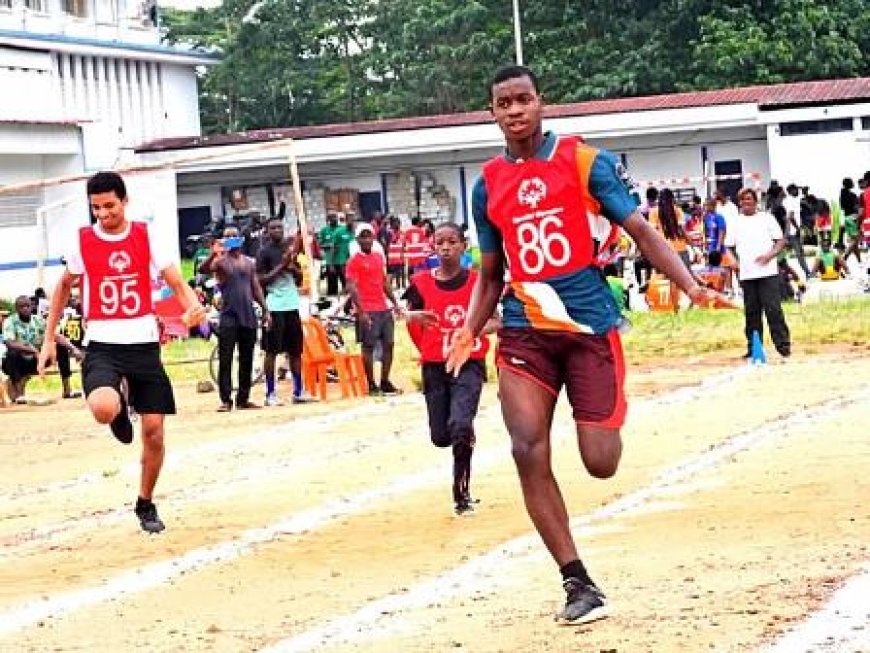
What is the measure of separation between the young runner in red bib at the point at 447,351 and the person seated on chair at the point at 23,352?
1314 cm

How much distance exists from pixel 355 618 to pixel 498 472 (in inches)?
223

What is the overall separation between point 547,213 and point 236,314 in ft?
44.9

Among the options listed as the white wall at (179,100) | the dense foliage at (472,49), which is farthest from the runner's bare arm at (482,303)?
the white wall at (179,100)

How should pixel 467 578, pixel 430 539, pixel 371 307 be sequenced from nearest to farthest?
1. pixel 467 578
2. pixel 430 539
3. pixel 371 307

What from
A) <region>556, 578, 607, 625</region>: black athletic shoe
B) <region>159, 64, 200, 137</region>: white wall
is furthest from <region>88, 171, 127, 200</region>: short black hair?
<region>159, 64, 200, 137</region>: white wall

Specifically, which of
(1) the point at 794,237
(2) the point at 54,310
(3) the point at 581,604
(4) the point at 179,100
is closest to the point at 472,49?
(4) the point at 179,100

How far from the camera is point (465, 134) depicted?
172 ft

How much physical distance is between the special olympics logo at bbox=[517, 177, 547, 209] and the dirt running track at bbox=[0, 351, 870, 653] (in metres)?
1.56

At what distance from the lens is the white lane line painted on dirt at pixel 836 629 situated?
7.16m

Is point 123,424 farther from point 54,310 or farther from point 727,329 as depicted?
point 727,329

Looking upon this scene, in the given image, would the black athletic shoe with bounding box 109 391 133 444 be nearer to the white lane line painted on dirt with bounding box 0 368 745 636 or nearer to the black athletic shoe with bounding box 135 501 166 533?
the black athletic shoe with bounding box 135 501 166 533

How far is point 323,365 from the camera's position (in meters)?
23.0

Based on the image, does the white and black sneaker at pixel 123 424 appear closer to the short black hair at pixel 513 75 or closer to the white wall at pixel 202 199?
the short black hair at pixel 513 75

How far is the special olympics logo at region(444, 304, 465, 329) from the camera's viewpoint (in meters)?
12.5
